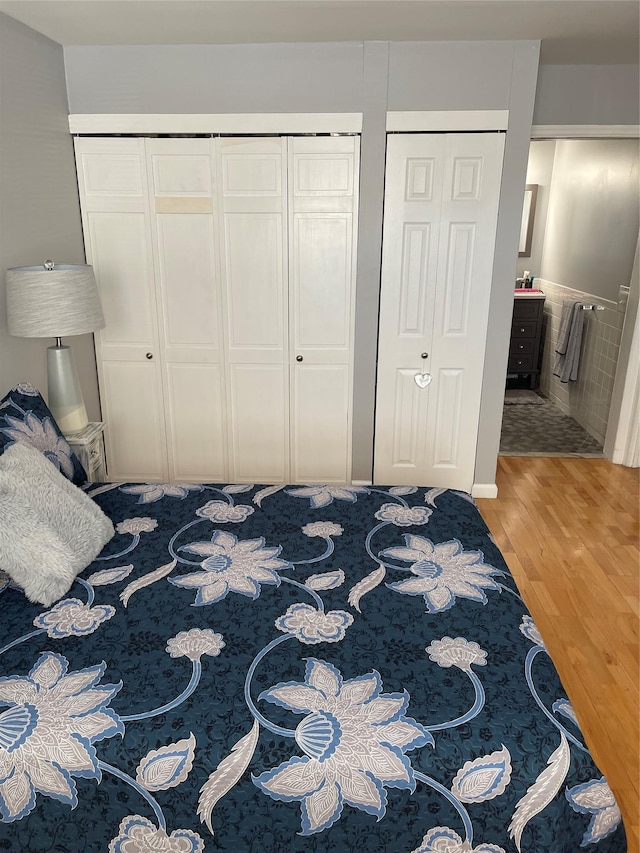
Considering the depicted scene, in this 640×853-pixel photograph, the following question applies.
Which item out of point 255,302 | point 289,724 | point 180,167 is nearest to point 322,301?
point 255,302

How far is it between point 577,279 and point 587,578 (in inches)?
127

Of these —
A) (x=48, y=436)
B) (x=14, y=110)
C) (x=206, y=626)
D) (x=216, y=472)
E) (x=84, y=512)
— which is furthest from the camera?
(x=216, y=472)

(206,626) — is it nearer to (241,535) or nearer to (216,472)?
(241,535)

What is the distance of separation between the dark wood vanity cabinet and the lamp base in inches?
169

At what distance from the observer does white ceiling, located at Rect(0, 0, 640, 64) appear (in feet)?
8.86

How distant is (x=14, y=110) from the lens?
2953 mm

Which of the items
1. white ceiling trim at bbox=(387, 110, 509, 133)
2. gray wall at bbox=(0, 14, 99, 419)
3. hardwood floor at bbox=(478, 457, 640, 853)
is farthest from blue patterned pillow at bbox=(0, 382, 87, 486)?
white ceiling trim at bbox=(387, 110, 509, 133)

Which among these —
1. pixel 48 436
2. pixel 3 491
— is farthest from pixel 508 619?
pixel 48 436

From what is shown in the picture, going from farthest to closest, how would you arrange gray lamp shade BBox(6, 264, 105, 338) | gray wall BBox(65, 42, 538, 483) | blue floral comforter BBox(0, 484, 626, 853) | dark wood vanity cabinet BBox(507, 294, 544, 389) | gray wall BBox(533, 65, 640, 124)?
1. dark wood vanity cabinet BBox(507, 294, 544, 389)
2. gray wall BBox(533, 65, 640, 124)
3. gray wall BBox(65, 42, 538, 483)
4. gray lamp shade BBox(6, 264, 105, 338)
5. blue floral comforter BBox(0, 484, 626, 853)

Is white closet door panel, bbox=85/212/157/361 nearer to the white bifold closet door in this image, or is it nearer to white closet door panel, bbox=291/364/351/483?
the white bifold closet door

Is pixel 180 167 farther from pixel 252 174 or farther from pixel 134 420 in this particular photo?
pixel 134 420

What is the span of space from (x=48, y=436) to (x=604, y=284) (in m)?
4.19

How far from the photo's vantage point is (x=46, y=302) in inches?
107

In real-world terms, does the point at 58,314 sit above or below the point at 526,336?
above
